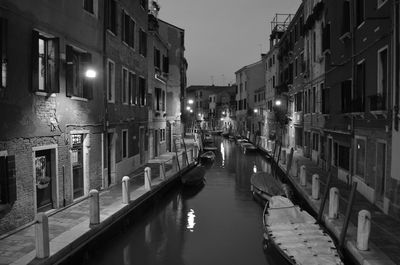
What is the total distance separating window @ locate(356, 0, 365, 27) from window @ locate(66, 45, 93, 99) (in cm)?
941

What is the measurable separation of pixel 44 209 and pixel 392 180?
943 cm

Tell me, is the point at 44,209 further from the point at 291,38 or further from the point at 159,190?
the point at 291,38

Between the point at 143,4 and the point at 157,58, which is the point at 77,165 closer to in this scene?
the point at 143,4

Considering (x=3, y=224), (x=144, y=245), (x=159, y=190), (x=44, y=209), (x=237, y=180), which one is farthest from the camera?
(x=237, y=180)

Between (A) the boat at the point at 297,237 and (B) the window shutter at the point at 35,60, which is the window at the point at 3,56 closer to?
(B) the window shutter at the point at 35,60

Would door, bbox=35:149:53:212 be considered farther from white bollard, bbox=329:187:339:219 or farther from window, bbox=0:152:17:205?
white bollard, bbox=329:187:339:219

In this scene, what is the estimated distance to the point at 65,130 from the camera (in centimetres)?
1152

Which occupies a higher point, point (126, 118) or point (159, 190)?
point (126, 118)

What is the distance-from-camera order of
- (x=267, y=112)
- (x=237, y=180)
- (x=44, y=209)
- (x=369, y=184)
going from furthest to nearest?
1. (x=267, y=112)
2. (x=237, y=180)
3. (x=369, y=184)
4. (x=44, y=209)

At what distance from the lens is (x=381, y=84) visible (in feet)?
39.4

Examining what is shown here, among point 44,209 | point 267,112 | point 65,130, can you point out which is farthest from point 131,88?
point 267,112

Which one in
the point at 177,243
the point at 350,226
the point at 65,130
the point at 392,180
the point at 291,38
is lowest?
the point at 177,243

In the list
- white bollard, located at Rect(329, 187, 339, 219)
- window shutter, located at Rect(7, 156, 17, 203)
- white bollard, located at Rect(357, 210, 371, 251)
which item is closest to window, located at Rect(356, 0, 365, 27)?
white bollard, located at Rect(329, 187, 339, 219)

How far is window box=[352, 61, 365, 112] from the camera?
1365 cm
